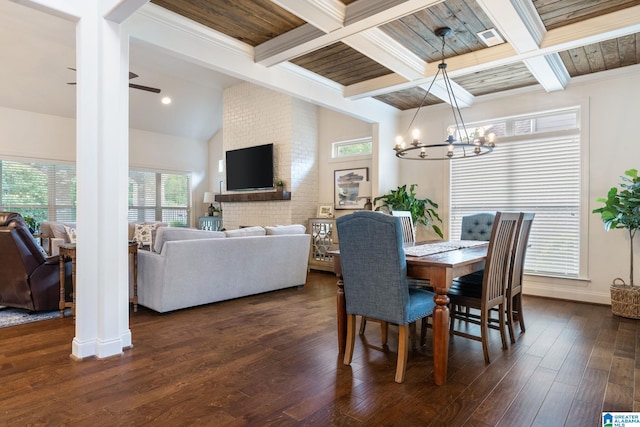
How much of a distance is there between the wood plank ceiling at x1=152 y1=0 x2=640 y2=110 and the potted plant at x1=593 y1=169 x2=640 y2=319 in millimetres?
1361

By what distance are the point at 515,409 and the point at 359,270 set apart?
1156 millimetres

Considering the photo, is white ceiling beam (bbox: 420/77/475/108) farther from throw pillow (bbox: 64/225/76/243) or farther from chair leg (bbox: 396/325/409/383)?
throw pillow (bbox: 64/225/76/243)

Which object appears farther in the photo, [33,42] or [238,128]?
[238,128]

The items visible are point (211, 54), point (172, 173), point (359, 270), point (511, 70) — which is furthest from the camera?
point (172, 173)

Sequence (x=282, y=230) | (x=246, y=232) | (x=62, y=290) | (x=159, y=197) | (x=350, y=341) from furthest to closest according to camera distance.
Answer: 1. (x=159, y=197)
2. (x=282, y=230)
3. (x=246, y=232)
4. (x=62, y=290)
5. (x=350, y=341)

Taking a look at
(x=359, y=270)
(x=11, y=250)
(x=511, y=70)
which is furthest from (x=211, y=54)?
(x=511, y=70)

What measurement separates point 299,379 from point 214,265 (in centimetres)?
205

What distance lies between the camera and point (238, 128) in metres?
7.29

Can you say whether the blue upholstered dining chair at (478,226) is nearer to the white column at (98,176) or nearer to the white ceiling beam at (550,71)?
the white ceiling beam at (550,71)

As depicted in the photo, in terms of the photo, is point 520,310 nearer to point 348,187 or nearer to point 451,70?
point 451,70

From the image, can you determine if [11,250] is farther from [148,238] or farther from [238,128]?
[238,128]

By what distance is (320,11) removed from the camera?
2930 millimetres

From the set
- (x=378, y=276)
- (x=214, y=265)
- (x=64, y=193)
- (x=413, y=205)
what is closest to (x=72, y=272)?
(x=214, y=265)

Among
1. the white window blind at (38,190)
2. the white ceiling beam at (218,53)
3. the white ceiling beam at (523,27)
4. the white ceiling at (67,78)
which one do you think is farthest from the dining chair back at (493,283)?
the white window blind at (38,190)
